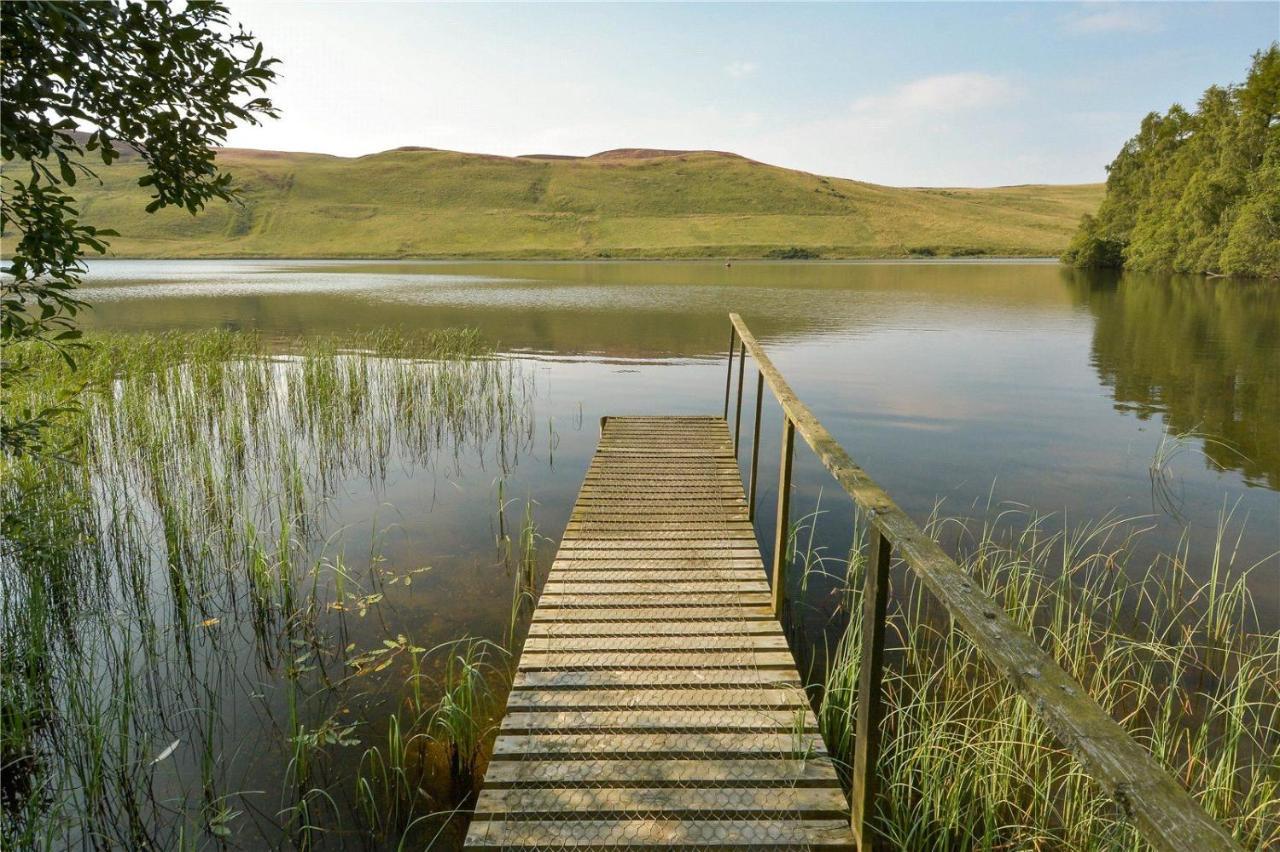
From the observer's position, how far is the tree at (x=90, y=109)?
2.67 metres

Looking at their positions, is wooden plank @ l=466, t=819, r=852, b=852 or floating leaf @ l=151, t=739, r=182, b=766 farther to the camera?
floating leaf @ l=151, t=739, r=182, b=766

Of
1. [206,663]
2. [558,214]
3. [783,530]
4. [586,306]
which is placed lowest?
[206,663]

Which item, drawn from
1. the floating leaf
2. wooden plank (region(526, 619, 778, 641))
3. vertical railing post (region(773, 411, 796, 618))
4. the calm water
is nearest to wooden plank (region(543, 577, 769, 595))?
vertical railing post (region(773, 411, 796, 618))

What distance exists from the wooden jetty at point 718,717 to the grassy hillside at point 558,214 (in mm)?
95315

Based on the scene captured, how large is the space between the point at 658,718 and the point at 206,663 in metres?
3.34

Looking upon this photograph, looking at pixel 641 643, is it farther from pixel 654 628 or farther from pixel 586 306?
pixel 586 306

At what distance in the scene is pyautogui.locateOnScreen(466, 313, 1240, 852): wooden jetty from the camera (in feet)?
5.67

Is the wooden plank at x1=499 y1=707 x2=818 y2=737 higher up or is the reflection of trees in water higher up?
the reflection of trees in water

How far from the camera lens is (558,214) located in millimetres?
126938

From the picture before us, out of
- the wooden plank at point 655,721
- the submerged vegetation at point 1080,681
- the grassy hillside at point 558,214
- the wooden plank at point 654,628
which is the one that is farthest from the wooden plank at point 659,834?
the grassy hillside at point 558,214

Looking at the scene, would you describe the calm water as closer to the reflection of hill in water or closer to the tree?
the reflection of hill in water

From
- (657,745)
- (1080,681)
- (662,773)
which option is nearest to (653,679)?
(657,745)

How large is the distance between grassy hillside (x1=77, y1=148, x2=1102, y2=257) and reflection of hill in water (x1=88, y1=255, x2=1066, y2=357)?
2209 inches

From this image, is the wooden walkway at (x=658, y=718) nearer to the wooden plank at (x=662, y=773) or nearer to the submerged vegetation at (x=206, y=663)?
the wooden plank at (x=662, y=773)
